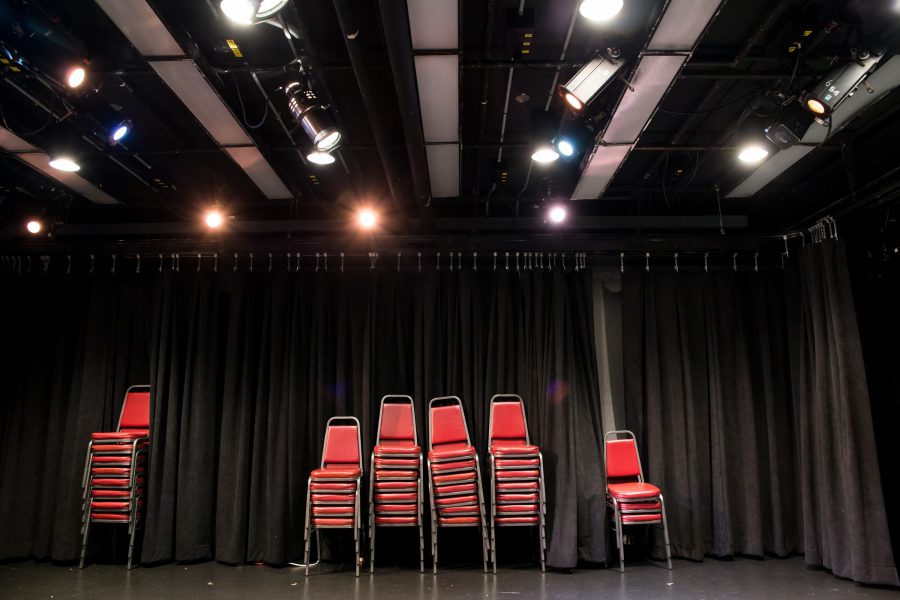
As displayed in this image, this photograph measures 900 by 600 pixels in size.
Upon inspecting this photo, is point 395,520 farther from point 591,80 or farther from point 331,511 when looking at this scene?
point 591,80

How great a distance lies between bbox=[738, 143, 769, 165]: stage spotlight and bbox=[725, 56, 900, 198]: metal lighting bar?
0.14 metres

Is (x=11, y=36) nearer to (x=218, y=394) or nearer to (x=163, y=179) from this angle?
(x=163, y=179)

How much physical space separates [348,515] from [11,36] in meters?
4.23

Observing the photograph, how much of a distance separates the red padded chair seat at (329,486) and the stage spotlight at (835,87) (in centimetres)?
463

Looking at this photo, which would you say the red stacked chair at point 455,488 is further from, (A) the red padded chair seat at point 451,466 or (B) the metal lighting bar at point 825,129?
(B) the metal lighting bar at point 825,129

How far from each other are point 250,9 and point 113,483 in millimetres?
4532

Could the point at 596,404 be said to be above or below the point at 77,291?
below

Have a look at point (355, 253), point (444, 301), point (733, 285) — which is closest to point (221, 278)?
point (355, 253)

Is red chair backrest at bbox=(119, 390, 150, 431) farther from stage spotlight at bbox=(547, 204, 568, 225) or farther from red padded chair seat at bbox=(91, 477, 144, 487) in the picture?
stage spotlight at bbox=(547, 204, 568, 225)

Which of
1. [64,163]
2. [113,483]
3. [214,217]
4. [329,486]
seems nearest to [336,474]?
[329,486]

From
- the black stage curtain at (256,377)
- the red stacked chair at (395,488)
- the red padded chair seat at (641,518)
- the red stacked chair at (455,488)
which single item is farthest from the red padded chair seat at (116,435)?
the red padded chair seat at (641,518)

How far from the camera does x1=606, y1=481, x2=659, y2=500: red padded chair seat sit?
525 cm

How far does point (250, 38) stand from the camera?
3.99m

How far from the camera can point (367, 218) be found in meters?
5.87
